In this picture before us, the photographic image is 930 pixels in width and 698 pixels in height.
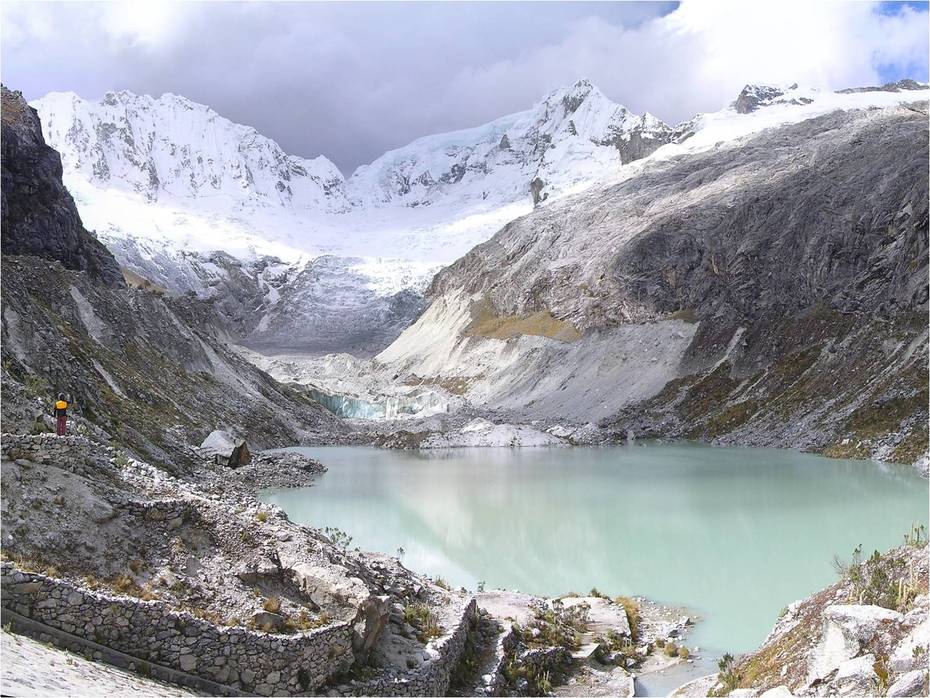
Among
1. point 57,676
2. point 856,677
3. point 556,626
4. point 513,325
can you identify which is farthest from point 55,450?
point 513,325

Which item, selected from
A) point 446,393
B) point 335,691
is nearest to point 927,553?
point 335,691

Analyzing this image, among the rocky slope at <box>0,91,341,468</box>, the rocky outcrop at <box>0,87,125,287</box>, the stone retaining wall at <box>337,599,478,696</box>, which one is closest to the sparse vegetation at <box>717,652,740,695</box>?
the stone retaining wall at <box>337,599,478,696</box>

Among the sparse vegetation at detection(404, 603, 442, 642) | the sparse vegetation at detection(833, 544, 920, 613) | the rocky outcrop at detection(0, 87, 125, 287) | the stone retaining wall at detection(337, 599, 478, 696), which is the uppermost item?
the rocky outcrop at detection(0, 87, 125, 287)

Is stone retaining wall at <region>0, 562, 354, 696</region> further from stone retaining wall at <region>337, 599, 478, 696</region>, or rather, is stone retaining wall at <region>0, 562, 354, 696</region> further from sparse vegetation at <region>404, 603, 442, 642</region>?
sparse vegetation at <region>404, 603, 442, 642</region>

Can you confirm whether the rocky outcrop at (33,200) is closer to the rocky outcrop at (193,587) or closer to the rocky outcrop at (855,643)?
the rocky outcrop at (193,587)

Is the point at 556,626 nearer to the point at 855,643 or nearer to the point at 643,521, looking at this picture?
the point at 855,643

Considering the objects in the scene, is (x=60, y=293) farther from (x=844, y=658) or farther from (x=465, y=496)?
(x=844, y=658)
